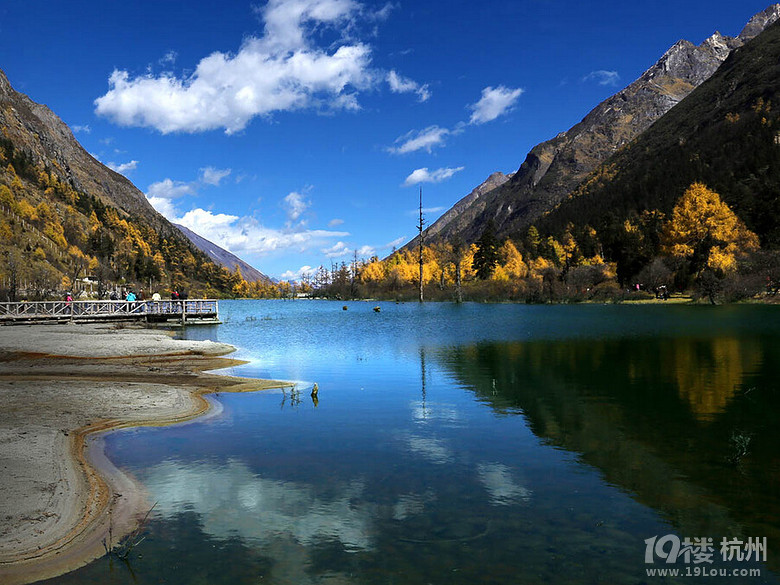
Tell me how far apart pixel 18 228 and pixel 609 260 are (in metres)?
168

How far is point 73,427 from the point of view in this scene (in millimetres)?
13555

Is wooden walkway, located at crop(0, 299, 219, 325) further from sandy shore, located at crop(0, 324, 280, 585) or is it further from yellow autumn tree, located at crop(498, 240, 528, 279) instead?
yellow autumn tree, located at crop(498, 240, 528, 279)

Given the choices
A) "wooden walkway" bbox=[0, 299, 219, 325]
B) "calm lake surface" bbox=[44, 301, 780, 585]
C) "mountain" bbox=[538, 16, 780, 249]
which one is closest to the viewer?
"calm lake surface" bbox=[44, 301, 780, 585]

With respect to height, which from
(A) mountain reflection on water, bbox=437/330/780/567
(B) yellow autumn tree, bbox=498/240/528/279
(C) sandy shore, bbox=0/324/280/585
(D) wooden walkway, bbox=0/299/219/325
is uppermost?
(B) yellow autumn tree, bbox=498/240/528/279

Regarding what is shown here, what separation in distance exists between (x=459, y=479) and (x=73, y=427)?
10.4m

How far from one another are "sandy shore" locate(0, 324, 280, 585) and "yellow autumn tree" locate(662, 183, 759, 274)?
9972 centimetres

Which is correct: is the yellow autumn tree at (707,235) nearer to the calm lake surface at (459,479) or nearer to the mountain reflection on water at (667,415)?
the mountain reflection on water at (667,415)

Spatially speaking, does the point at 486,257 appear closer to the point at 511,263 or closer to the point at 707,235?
the point at 511,263

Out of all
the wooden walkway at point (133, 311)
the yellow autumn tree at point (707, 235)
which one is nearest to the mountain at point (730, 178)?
the yellow autumn tree at point (707, 235)

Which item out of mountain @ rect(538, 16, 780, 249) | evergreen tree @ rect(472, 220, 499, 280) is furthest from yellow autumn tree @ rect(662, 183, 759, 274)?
evergreen tree @ rect(472, 220, 499, 280)

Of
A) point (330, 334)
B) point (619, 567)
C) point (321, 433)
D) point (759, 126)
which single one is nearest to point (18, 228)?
point (330, 334)

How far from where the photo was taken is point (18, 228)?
146250mm

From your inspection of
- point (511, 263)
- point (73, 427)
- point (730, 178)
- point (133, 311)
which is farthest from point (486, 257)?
point (73, 427)

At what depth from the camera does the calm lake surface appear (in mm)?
7375
